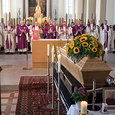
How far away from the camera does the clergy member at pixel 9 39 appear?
11.1 m

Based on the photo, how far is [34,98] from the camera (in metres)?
4.62

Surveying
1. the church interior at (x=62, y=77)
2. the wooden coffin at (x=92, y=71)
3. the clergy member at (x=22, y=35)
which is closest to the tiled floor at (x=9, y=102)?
the church interior at (x=62, y=77)

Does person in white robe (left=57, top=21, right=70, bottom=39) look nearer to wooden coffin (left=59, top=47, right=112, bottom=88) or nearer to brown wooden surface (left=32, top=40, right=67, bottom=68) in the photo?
brown wooden surface (left=32, top=40, right=67, bottom=68)

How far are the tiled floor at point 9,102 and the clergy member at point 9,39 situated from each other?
255 inches

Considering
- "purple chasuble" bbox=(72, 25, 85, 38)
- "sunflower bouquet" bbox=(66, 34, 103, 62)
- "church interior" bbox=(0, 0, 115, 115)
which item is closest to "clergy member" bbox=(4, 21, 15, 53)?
"church interior" bbox=(0, 0, 115, 115)

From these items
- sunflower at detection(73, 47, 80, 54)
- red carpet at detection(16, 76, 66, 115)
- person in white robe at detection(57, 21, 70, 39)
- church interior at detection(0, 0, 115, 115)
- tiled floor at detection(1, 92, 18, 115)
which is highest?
person in white robe at detection(57, 21, 70, 39)

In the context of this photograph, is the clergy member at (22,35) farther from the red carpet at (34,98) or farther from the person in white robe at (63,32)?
the red carpet at (34,98)

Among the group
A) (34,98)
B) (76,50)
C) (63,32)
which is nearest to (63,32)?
(63,32)

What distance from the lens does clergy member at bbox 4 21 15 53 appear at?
11.1m

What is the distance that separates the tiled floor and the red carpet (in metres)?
0.10

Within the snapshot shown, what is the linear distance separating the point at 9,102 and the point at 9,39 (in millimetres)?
7219

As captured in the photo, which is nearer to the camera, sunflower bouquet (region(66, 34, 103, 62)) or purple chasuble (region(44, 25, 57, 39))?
sunflower bouquet (region(66, 34, 103, 62))

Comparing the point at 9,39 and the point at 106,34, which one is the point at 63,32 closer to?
the point at 106,34

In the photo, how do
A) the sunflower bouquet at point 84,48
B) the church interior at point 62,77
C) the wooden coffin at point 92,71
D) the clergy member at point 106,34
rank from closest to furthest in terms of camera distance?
the church interior at point 62,77
the wooden coffin at point 92,71
the sunflower bouquet at point 84,48
the clergy member at point 106,34
